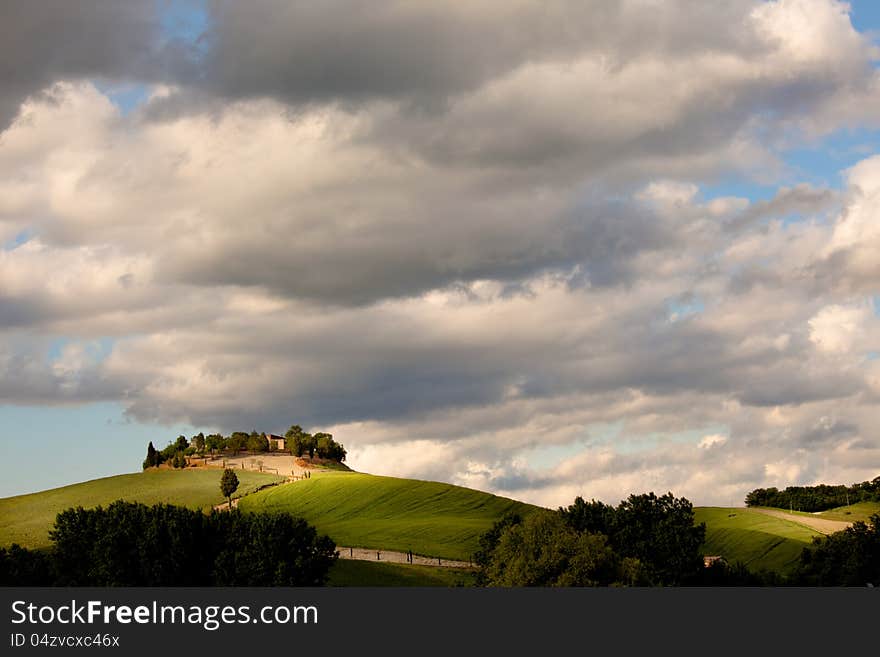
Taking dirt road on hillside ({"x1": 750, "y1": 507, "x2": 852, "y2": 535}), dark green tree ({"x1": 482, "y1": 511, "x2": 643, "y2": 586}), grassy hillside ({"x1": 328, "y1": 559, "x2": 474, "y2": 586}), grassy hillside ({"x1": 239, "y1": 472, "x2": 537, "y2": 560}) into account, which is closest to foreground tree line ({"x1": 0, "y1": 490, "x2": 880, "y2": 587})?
dark green tree ({"x1": 482, "y1": 511, "x2": 643, "y2": 586})

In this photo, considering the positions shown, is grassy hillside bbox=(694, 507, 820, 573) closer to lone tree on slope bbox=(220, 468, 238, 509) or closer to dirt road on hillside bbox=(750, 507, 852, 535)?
dirt road on hillside bbox=(750, 507, 852, 535)

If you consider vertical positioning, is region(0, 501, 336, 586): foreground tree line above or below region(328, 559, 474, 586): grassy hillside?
above

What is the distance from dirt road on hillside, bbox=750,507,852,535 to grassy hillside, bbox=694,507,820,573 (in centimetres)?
278

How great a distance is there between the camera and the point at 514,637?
165ft

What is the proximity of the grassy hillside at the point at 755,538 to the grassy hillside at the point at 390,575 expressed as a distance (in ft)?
172

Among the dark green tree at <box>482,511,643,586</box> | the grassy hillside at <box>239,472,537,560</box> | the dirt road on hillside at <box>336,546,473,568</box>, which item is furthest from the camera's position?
the grassy hillside at <box>239,472,537,560</box>

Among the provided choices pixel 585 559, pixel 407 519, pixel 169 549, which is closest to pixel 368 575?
pixel 169 549

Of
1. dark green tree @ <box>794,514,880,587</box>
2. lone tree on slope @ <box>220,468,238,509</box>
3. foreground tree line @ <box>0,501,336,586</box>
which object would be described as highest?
lone tree on slope @ <box>220,468,238,509</box>

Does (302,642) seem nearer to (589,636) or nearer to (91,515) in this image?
(589,636)

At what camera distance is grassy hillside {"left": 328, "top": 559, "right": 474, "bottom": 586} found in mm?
112625

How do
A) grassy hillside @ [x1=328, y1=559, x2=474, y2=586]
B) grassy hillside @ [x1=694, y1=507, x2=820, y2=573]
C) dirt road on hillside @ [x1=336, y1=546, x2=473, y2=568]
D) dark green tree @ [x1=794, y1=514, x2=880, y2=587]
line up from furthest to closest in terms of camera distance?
grassy hillside @ [x1=694, y1=507, x2=820, y2=573] → dirt road on hillside @ [x1=336, y1=546, x2=473, y2=568] → grassy hillside @ [x1=328, y1=559, x2=474, y2=586] → dark green tree @ [x1=794, y1=514, x2=880, y2=587]

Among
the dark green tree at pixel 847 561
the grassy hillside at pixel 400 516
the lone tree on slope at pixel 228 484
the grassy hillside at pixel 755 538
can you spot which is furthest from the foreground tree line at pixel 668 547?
the lone tree on slope at pixel 228 484

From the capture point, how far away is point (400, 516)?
185 metres

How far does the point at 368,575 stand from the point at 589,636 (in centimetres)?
7004
